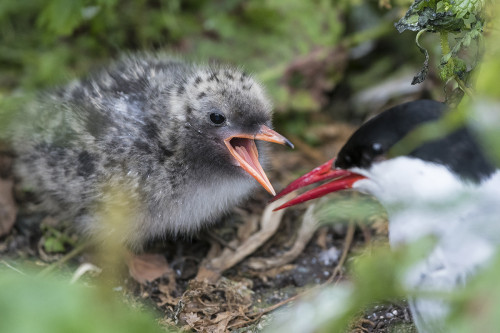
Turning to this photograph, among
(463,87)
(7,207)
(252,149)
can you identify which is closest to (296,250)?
(252,149)

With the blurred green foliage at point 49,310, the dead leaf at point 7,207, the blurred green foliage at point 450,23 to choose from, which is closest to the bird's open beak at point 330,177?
the blurred green foliage at point 450,23

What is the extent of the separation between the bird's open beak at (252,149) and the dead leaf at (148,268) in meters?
0.63

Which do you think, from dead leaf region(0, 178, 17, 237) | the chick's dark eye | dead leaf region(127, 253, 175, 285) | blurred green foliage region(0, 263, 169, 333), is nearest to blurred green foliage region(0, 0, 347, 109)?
dead leaf region(0, 178, 17, 237)

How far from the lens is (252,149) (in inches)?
121

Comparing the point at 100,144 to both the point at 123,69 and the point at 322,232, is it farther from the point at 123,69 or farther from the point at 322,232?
the point at 322,232

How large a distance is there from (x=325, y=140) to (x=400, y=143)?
197 centimetres

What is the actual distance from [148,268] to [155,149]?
23.3 inches

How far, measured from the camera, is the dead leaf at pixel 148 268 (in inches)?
120

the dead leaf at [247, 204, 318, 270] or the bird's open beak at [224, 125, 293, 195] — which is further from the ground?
the bird's open beak at [224, 125, 293, 195]

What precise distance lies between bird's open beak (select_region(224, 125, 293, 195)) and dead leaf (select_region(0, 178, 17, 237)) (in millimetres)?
1189

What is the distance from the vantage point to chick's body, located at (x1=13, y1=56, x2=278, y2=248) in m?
2.87

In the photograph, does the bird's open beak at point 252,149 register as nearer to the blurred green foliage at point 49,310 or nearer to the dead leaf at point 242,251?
the dead leaf at point 242,251

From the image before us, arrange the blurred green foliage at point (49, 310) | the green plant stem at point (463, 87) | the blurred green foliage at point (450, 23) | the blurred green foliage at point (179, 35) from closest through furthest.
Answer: the blurred green foliage at point (49, 310) → the blurred green foliage at point (450, 23) → the green plant stem at point (463, 87) → the blurred green foliage at point (179, 35)

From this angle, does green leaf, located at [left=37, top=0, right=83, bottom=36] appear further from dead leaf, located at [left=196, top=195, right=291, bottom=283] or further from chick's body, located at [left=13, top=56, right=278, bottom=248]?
dead leaf, located at [left=196, top=195, right=291, bottom=283]
